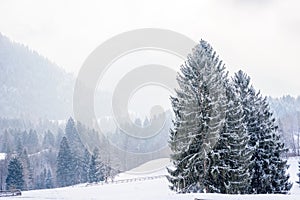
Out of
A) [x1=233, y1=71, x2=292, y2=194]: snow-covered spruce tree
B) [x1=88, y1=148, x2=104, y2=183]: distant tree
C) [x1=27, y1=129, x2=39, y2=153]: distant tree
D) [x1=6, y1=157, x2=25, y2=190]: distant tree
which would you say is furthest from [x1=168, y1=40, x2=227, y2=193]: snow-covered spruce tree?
[x1=27, y1=129, x2=39, y2=153]: distant tree

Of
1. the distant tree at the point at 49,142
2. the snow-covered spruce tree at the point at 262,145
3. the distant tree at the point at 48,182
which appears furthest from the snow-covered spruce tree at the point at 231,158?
the distant tree at the point at 49,142

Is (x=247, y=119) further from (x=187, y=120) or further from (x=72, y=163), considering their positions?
(x=72, y=163)

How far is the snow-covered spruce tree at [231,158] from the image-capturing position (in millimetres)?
19656

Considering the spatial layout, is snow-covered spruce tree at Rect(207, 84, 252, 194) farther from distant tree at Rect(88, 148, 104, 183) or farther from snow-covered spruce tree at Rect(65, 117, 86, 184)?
snow-covered spruce tree at Rect(65, 117, 86, 184)

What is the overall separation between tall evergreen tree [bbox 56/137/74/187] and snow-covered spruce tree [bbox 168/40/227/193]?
55.8m

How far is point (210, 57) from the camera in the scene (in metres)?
21.6

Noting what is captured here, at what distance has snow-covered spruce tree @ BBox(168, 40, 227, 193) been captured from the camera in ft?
64.9

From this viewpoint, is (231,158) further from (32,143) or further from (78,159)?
(32,143)

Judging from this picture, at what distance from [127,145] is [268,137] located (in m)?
79.6

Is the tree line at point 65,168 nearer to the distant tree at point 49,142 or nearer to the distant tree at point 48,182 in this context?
the distant tree at point 48,182

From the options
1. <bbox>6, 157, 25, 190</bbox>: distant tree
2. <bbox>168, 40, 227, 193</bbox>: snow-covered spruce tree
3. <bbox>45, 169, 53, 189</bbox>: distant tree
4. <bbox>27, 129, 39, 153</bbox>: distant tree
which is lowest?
<bbox>45, 169, 53, 189</bbox>: distant tree

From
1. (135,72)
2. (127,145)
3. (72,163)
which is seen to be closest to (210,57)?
(135,72)

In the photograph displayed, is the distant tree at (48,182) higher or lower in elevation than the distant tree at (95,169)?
lower

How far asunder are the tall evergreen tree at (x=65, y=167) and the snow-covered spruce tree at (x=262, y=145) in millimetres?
55346
